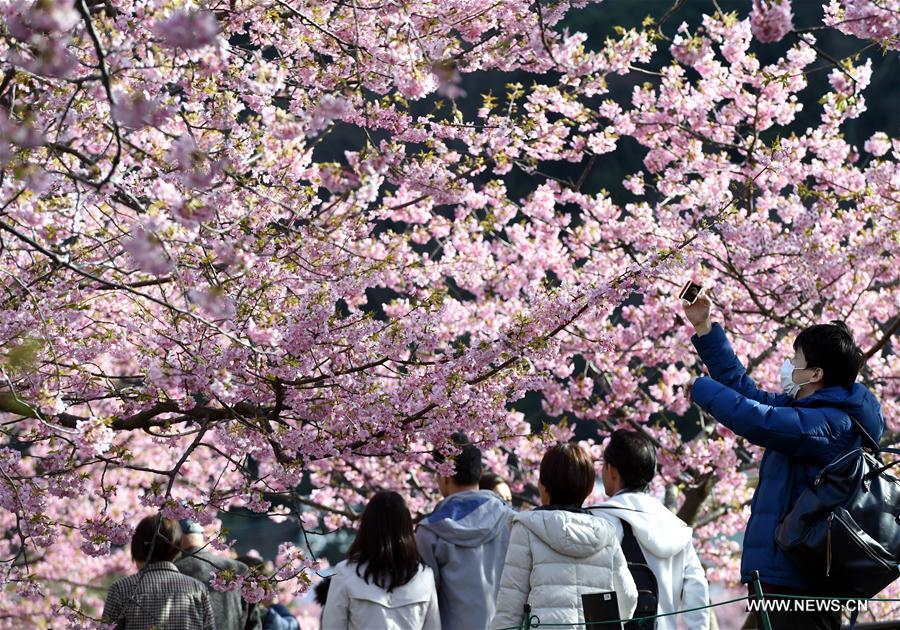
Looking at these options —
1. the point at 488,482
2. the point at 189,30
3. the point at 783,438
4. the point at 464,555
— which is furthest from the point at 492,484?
the point at 189,30

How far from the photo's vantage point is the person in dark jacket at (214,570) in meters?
4.56

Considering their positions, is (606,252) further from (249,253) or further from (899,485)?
(899,485)

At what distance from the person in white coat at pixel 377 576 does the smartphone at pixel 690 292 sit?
3.78ft

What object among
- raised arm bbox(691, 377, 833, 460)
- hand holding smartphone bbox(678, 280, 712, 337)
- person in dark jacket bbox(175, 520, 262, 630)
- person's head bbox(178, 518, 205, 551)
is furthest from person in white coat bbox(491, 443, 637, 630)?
person's head bbox(178, 518, 205, 551)

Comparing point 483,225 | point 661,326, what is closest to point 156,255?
point 483,225

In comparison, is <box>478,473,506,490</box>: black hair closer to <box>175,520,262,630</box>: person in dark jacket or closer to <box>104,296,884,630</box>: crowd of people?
<box>104,296,884,630</box>: crowd of people

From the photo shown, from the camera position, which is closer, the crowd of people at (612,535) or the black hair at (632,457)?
the crowd of people at (612,535)

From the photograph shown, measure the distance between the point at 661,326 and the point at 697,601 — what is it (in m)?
4.71

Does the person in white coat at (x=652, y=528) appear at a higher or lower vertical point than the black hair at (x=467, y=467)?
lower

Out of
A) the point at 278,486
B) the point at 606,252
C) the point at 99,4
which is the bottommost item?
the point at 278,486

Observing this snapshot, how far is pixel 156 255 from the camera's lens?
2.66 metres

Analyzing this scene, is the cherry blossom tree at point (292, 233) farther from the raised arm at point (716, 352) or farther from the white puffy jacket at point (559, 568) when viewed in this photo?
the white puffy jacket at point (559, 568)

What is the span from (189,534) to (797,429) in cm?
277

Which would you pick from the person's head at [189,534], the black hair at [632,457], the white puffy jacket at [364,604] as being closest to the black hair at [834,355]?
the black hair at [632,457]
